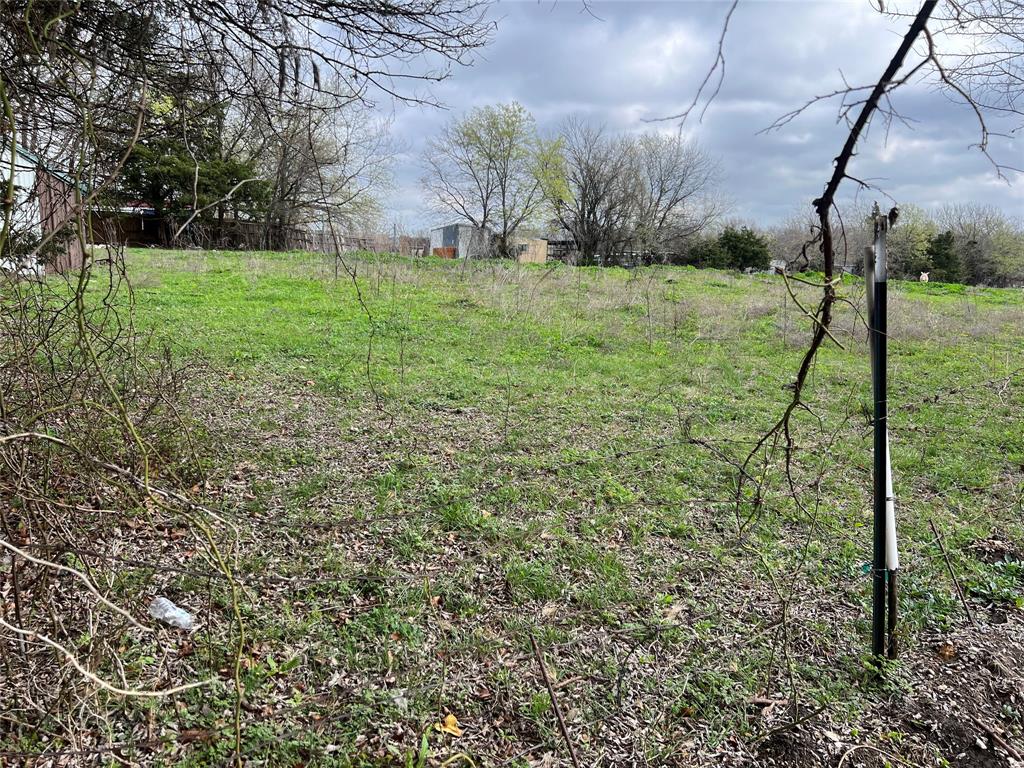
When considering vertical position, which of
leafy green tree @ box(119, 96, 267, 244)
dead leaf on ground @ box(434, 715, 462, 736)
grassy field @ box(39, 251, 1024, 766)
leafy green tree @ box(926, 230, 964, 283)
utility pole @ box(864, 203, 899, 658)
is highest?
leafy green tree @ box(926, 230, 964, 283)

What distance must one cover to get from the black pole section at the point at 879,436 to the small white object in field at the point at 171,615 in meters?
2.75

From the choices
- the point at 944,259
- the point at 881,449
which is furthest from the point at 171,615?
the point at 944,259

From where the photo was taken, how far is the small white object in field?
259 cm

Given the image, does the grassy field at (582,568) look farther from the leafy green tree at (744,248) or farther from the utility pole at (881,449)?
the leafy green tree at (744,248)

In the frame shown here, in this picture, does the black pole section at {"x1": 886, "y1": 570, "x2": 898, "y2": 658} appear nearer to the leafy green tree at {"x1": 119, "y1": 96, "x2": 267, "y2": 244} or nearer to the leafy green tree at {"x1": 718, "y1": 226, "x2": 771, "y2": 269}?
the leafy green tree at {"x1": 119, "y1": 96, "x2": 267, "y2": 244}

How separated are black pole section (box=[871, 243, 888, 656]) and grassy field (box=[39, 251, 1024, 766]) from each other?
0.22 m

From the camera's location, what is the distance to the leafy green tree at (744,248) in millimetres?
31297

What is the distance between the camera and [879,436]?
2.15 metres

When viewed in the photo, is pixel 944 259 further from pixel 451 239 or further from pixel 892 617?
pixel 892 617

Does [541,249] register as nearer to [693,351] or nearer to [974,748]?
[693,351]

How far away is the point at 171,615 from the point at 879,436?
287 cm

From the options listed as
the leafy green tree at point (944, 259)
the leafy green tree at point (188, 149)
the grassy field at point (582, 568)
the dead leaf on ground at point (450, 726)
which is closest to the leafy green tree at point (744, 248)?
the leafy green tree at point (944, 259)

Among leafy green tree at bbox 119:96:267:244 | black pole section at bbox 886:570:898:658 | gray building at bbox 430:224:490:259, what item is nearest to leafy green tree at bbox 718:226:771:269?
gray building at bbox 430:224:490:259

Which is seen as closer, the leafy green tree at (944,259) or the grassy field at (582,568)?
the grassy field at (582,568)
